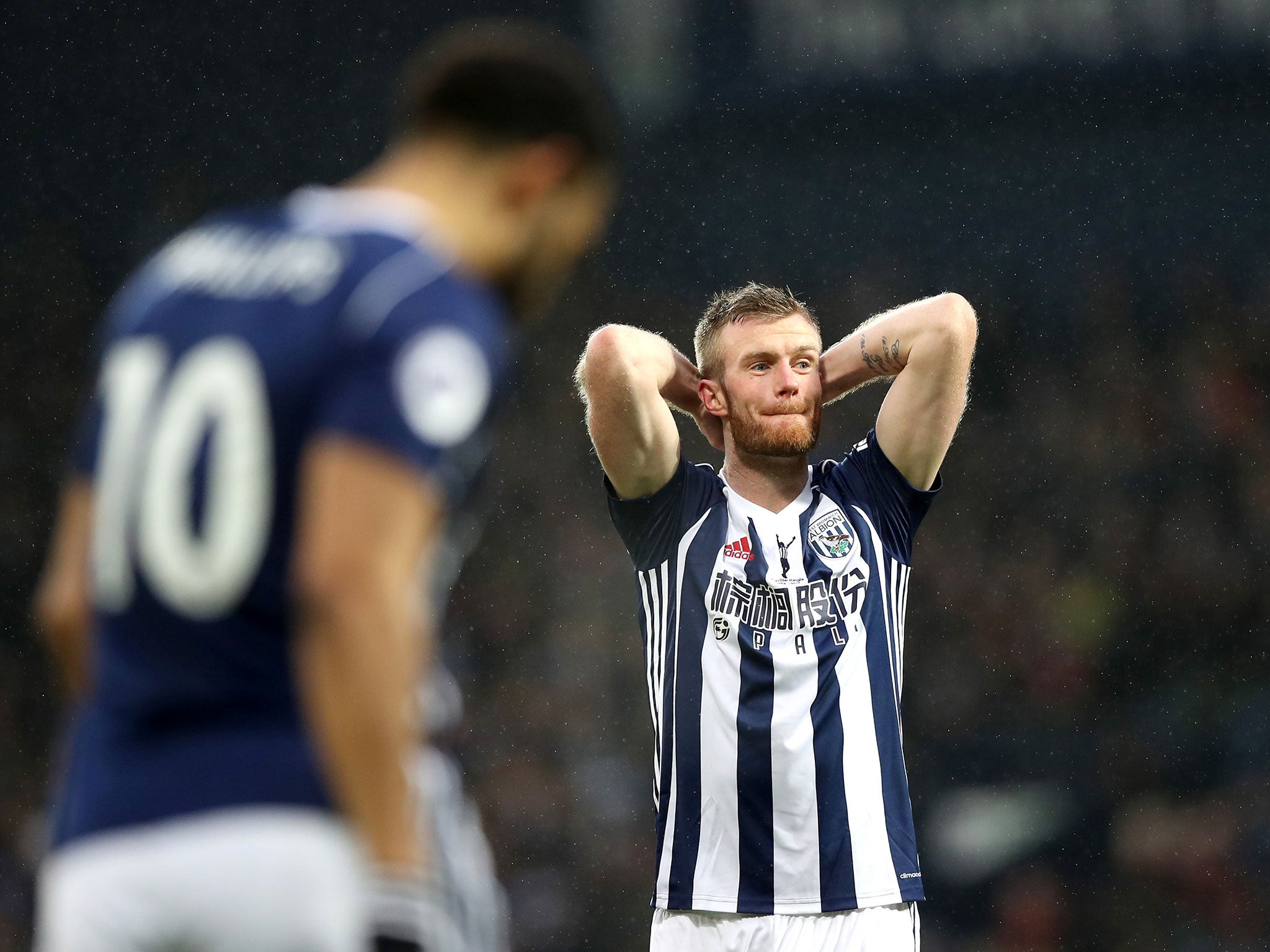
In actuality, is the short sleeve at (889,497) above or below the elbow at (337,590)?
above

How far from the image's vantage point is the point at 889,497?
416 centimetres

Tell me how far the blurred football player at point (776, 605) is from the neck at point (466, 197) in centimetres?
223

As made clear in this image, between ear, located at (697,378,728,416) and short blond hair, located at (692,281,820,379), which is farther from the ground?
short blond hair, located at (692,281,820,379)

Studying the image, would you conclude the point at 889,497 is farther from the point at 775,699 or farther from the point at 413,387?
the point at 413,387

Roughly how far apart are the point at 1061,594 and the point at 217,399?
9.26 meters

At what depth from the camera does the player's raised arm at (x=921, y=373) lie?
4137mm

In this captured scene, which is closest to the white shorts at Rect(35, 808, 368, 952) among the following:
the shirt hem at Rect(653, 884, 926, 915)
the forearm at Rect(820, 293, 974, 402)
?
the shirt hem at Rect(653, 884, 926, 915)

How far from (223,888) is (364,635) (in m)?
0.31

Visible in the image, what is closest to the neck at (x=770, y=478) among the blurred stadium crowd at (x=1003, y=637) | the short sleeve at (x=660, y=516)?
the short sleeve at (x=660, y=516)

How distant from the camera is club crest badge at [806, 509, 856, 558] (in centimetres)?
401

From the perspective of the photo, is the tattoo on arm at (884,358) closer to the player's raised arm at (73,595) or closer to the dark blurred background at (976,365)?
the player's raised arm at (73,595)

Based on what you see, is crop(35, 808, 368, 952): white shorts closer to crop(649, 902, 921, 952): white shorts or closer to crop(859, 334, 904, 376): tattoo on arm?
crop(649, 902, 921, 952): white shorts

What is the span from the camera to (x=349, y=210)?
5.79 ft

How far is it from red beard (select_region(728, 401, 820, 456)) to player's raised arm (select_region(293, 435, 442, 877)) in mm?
2622
